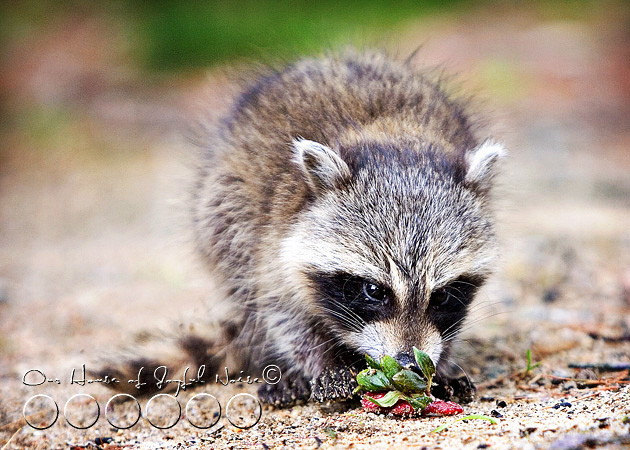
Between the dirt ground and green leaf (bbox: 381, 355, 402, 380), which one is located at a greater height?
green leaf (bbox: 381, 355, 402, 380)

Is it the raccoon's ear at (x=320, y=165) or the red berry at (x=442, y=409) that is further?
the raccoon's ear at (x=320, y=165)

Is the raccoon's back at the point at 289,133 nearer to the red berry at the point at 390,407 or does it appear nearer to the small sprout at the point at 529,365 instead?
the red berry at the point at 390,407

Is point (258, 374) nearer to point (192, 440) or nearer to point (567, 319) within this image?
point (192, 440)

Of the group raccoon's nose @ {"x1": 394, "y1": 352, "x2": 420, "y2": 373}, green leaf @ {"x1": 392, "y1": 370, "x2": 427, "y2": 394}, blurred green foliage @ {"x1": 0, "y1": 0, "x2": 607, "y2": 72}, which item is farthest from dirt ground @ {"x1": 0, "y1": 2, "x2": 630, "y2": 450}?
blurred green foliage @ {"x1": 0, "y1": 0, "x2": 607, "y2": 72}

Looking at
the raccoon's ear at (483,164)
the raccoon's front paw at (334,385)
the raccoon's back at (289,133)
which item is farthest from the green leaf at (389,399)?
the raccoon's ear at (483,164)

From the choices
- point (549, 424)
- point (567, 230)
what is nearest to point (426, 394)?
point (549, 424)

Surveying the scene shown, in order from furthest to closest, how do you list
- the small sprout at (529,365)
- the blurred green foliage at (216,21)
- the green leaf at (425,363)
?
the blurred green foliage at (216,21) → the small sprout at (529,365) → the green leaf at (425,363)

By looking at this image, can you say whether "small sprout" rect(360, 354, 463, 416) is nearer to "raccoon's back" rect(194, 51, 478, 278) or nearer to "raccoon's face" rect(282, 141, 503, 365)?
"raccoon's face" rect(282, 141, 503, 365)
